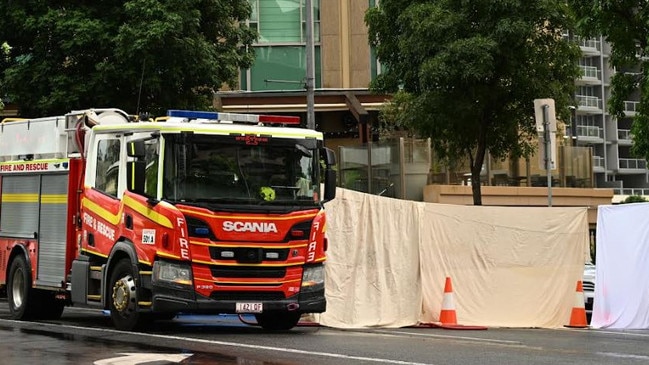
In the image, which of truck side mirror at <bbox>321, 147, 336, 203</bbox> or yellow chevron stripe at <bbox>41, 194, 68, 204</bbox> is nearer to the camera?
truck side mirror at <bbox>321, 147, 336, 203</bbox>

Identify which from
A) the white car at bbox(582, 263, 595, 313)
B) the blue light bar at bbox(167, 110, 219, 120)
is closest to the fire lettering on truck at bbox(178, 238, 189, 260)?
the blue light bar at bbox(167, 110, 219, 120)

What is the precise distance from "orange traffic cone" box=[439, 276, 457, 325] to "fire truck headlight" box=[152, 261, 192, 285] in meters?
4.86

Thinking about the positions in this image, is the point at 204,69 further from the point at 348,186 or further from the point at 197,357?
the point at 197,357

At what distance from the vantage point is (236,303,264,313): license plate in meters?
13.0

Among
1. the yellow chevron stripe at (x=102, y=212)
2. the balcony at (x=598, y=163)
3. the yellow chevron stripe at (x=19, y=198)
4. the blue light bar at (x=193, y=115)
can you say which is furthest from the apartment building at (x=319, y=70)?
the balcony at (x=598, y=163)

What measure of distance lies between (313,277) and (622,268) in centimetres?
604

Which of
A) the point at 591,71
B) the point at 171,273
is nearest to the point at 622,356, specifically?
the point at 171,273

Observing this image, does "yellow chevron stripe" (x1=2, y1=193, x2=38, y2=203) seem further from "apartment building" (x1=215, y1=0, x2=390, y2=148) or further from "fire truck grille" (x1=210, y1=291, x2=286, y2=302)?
"apartment building" (x1=215, y1=0, x2=390, y2=148)

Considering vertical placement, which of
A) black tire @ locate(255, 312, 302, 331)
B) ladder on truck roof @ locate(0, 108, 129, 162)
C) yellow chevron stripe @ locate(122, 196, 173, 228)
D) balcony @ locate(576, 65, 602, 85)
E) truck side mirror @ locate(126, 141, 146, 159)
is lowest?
black tire @ locate(255, 312, 302, 331)

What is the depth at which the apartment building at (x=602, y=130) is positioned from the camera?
83062 mm

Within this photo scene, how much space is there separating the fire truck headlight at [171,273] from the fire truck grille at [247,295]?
0.42m

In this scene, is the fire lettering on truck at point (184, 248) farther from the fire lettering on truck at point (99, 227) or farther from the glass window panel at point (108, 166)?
the glass window panel at point (108, 166)

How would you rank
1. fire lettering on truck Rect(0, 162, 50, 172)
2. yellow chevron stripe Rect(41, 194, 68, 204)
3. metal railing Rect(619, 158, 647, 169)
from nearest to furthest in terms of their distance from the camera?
1. yellow chevron stripe Rect(41, 194, 68, 204)
2. fire lettering on truck Rect(0, 162, 50, 172)
3. metal railing Rect(619, 158, 647, 169)

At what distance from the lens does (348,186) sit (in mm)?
30891
